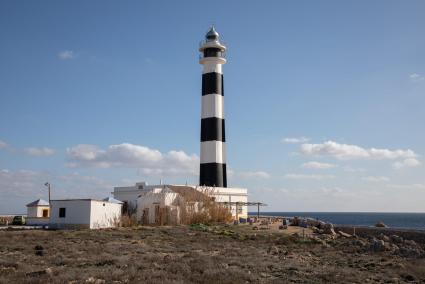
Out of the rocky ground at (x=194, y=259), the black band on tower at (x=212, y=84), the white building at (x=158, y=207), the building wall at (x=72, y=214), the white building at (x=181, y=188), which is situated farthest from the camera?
the black band on tower at (x=212, y=84)

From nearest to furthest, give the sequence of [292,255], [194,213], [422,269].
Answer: [422,269] → [292,255] → [194,213]

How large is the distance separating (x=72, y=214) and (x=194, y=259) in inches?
680

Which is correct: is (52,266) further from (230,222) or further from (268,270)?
(230,222)

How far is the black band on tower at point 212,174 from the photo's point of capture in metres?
43.2

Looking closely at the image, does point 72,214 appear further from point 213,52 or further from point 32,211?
point 213,52

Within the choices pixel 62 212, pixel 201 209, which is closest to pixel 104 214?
pixel 62 212

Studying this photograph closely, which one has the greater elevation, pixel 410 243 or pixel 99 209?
pixel 99 209

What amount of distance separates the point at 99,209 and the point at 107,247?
477 inches

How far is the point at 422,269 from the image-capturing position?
17.6 meters

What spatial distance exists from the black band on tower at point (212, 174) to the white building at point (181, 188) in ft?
2.73

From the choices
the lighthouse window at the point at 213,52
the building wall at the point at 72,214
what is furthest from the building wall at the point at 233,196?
the lighthouse window at the point at 213,52

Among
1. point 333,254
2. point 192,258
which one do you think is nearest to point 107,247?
point 192,258

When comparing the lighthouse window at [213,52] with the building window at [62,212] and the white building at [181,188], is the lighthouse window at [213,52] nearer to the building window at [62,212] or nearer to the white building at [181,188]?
the white building at [181,188]

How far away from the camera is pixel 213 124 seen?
43.5 meters
